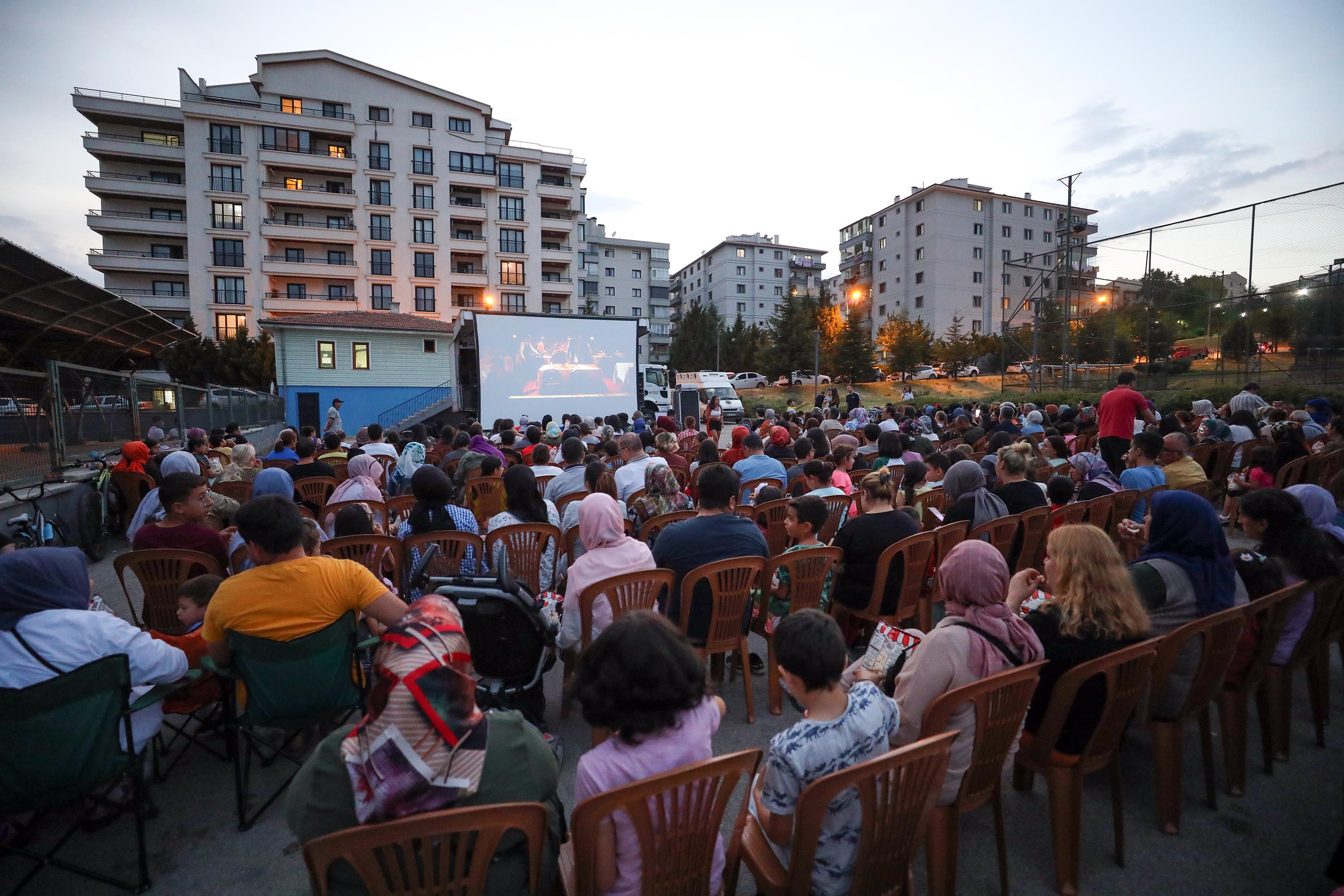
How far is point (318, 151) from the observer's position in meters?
36.7

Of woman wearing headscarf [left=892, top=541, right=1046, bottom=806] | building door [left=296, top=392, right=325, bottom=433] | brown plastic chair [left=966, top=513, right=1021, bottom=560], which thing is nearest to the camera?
woman wearing headscarf [left=892, top=541, right=1046, bottom=806]

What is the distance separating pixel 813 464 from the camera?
15.9 ft

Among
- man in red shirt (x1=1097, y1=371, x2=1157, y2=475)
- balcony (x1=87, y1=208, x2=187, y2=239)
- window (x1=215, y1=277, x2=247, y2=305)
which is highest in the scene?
balcony (x1=87, y1=208, x2=187, y2=239)

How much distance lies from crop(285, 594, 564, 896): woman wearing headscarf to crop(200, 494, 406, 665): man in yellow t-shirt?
1.00m

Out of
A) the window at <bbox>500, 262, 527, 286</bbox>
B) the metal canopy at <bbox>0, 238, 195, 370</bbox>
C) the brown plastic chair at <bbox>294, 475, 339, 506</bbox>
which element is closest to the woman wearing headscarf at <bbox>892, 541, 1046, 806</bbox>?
the brown plastic chair at <bbox>294, 475, 339, 506</bbox>

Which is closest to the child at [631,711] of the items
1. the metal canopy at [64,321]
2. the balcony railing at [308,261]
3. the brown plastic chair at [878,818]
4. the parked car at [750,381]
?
the brown plastic chair at [878,818]

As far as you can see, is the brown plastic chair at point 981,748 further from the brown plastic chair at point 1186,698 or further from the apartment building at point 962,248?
the apartment building at point 962,248

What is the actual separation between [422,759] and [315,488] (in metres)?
6.04

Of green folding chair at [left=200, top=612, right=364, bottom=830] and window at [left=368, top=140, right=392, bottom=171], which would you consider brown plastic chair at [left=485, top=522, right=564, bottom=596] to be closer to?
green folding chair at [left=200, top=612, right=364, bottom=830]

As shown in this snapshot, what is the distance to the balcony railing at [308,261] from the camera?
117 feet

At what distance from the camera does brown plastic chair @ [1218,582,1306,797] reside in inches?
101

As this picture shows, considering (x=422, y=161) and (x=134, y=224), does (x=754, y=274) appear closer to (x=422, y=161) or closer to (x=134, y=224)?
(x=422, y=161)

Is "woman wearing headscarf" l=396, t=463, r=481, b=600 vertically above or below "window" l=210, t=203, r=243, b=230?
below

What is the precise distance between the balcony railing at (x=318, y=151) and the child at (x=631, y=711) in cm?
4304
